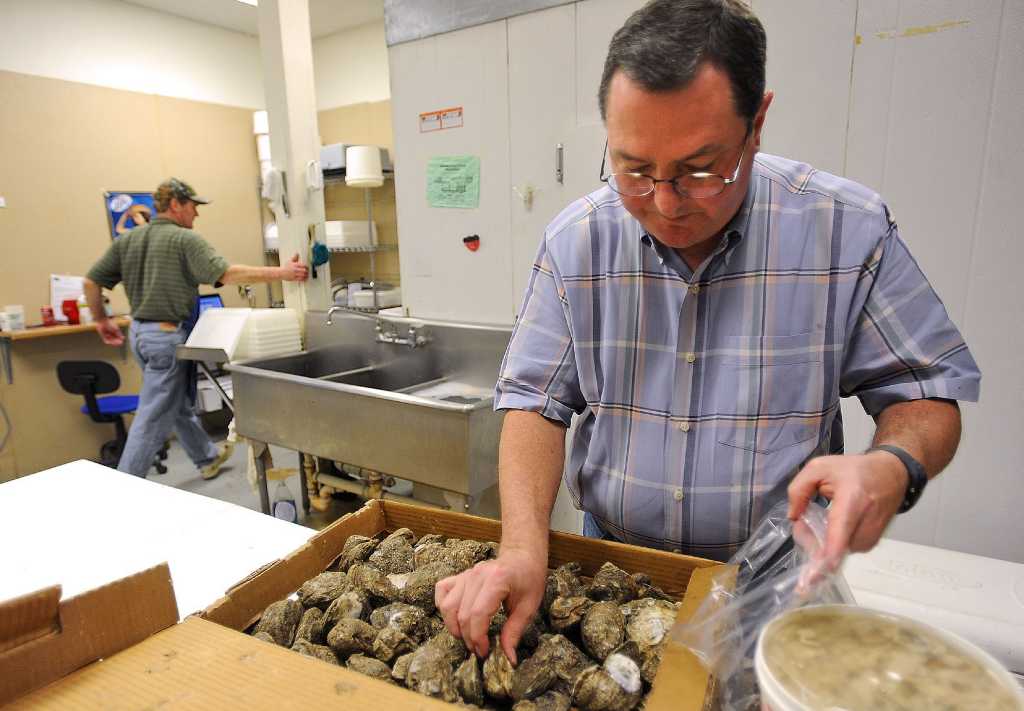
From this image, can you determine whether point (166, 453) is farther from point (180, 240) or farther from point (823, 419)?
point (823, 419)

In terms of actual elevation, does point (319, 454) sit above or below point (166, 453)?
above

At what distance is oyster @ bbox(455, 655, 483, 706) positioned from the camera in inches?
27.9

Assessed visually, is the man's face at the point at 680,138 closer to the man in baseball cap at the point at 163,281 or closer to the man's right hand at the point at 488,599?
the man's right hand at the point at 488,599

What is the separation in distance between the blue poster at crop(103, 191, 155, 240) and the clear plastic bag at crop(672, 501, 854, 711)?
193 inches

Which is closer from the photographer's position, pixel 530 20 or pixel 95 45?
pixel 530 20

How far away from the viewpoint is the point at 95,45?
4.27 meters

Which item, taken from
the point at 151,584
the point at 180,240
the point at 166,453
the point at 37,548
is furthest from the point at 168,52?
the point at 151,584

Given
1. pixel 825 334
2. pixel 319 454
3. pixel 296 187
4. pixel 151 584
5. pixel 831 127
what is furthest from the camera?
pixel 296 187

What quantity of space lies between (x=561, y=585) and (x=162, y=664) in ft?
1.64

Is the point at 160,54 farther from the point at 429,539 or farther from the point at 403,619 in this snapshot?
the point at 403,619

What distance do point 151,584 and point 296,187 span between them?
110 inches

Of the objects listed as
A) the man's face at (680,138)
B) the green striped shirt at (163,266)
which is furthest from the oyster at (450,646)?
the green striped shirt at (163,266)

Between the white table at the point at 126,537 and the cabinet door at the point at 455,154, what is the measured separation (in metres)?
1.48

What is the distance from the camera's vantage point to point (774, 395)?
3.28ft
